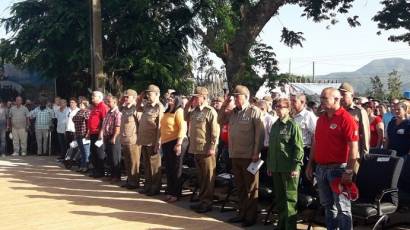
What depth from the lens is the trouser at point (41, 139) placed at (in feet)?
51.7

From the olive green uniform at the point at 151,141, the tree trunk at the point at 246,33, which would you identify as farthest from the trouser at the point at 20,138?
the olive green uniform at the point at 151,141

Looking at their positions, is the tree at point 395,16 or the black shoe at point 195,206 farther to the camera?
the tree at point 395,16

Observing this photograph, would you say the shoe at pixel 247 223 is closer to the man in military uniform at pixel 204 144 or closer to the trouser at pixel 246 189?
the trouser at pixel 246 189

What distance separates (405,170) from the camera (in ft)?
22.9

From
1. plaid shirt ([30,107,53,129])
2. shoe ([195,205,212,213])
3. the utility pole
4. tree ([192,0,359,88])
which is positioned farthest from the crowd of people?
tree ([192,0,359,88])

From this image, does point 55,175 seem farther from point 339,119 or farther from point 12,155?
point 339,119

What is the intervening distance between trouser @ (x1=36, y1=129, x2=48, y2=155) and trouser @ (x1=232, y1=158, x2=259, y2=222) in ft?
32.6

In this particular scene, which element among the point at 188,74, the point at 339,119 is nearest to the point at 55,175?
the point at 188,74

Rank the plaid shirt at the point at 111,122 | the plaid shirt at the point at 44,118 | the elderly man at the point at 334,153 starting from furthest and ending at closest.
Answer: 1. the plaid shirt at the point at 44,118
2. the plaid shirt at the point at 111,122
3. the elderly man at the point at 334,153

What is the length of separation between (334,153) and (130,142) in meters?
5.22

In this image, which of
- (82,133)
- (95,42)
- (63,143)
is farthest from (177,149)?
(63,143)

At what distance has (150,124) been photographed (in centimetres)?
936

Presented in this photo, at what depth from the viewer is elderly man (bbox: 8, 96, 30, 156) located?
51.8ft

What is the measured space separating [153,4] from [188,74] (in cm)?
253
